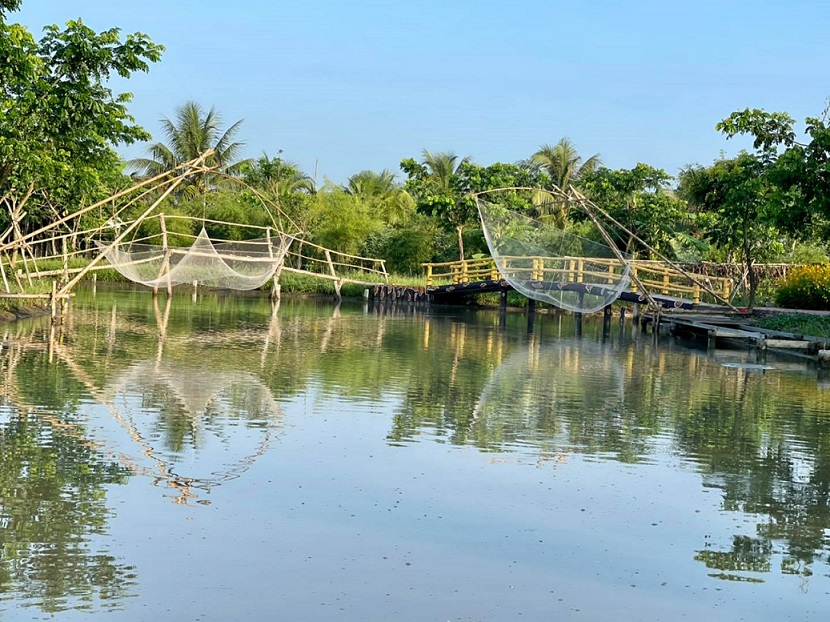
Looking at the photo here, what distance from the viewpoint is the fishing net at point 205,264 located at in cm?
2702

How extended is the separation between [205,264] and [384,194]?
19271mm

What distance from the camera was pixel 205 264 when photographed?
27.6 metres

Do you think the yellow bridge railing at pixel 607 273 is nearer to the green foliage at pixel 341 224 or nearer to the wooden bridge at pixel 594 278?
the wooden bridge at pixel 594 278

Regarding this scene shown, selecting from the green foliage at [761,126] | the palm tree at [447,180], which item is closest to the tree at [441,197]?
the palm tree at [447,180]

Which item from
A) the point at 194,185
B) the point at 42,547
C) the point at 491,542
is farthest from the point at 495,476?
the point at 194,185

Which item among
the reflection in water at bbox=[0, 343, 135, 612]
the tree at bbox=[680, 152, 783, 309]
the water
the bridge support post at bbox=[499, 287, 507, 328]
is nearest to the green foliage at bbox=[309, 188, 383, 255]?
the bridge support post at bbox=[499, 287, 507, 328]

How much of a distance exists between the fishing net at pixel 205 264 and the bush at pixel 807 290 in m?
11.6

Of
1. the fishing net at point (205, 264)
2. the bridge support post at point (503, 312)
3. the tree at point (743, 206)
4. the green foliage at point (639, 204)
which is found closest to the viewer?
the tree at point (743, 206)

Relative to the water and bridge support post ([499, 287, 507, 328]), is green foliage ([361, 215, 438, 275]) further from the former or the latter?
the water

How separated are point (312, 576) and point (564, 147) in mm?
36312

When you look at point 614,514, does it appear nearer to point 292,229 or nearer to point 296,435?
point 296,435

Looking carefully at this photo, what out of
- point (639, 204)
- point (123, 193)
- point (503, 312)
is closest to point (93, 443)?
point (123, 193)

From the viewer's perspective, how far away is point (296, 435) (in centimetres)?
932

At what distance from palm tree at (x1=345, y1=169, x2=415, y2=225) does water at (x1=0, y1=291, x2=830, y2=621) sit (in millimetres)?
28973
